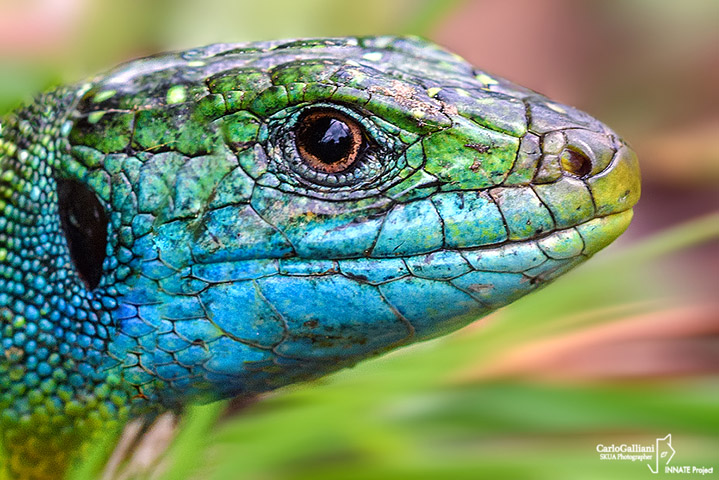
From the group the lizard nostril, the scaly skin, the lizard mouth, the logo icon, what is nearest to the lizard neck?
the scaly skin

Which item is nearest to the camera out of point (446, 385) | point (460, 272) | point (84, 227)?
point (460, 272)

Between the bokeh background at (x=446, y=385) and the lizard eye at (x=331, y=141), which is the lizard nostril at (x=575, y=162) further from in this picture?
the bokeh background at (x=446, y=385)

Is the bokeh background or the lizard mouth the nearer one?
the lizard mouth

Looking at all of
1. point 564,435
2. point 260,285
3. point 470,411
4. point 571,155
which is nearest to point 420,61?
point 571,155

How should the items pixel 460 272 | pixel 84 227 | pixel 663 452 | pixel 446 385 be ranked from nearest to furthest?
1. pixel 460 272
2. pixel 84 227
3. pixel 663 452
4. pixel 446 385

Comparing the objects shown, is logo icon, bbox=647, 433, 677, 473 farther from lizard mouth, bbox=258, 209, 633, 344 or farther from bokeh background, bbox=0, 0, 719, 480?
lizard mouth, bbox=258, 209, 633, 344

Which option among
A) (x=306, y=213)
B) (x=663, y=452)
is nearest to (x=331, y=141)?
(x=306, y=213)

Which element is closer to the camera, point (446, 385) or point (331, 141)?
point (331, 141)

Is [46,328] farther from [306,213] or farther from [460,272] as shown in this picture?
[460,272]
